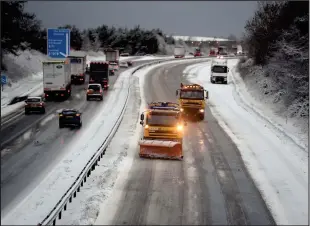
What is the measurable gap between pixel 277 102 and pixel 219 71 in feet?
63.8

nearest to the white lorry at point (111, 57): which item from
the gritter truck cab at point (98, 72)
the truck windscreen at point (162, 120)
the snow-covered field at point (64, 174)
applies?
the gritter truck cab at point (98, 72)

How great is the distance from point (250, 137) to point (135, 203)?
547 inches

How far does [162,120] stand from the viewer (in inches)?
835

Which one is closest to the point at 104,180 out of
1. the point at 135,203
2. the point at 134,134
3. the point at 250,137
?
the point at 135,203


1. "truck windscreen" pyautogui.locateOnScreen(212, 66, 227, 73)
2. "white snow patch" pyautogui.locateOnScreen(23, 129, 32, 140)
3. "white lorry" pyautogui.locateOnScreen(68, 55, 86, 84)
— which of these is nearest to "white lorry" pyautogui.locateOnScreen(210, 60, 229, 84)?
"truck windscreen" pyautogui.locateOnScreen(212, 66, 227, 73)

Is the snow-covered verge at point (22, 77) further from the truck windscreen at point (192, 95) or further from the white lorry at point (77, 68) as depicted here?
the truck windscreen at point (192, 95)

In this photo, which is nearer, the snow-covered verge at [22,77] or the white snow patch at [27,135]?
the white snow patch at [27,135]

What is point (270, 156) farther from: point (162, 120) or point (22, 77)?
point (22, 77)

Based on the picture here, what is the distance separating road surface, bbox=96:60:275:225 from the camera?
13344mm

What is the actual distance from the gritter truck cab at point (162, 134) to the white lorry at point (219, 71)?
36.4m

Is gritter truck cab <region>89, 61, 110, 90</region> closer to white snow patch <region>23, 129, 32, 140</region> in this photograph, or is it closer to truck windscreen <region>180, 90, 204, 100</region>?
truck windscreen <region>180, 90, 204, 100</region>

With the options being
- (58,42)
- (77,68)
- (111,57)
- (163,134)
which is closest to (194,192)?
(163,134)

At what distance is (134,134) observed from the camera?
1045 inches

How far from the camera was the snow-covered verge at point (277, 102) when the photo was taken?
29500mm
